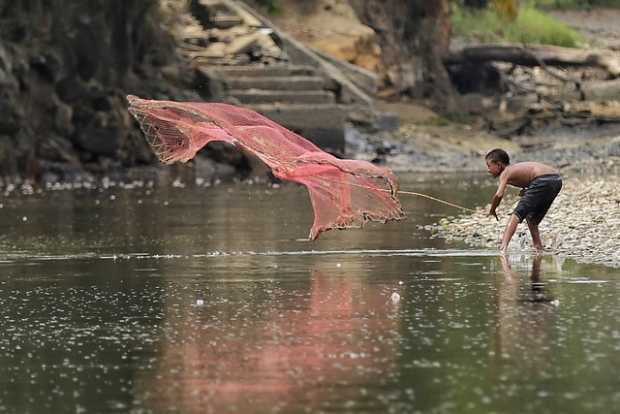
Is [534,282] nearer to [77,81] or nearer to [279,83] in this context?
[77,81]

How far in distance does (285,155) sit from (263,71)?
1082 inches

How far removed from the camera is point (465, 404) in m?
10.2

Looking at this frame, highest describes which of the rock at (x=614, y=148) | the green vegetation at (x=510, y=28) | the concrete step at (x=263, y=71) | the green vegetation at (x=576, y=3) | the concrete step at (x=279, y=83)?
the green vegetation at (x=576, y=3)

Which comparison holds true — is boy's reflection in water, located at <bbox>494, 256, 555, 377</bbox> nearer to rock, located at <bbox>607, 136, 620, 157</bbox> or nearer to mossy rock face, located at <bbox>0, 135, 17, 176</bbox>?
mossy rock face, located at <bbox>0, 135, 17, 176</bbox>

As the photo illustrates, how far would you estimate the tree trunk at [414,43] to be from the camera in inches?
2185

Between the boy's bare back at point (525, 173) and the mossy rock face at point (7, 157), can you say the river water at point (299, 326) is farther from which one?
the mossy rock face at point (7, 157)

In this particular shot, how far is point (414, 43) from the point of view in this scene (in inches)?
2249

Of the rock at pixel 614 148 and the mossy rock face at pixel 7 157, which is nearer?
the mossy rock face at pixel 7 157

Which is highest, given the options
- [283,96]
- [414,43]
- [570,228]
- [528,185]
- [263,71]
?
[414,43]

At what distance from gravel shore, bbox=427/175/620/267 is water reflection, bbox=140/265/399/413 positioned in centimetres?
337

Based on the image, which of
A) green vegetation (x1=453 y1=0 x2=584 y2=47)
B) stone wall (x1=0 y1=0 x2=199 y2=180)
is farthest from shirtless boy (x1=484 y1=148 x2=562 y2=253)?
green vegetation (x1=453 y1=0 x2=584 y2=47)

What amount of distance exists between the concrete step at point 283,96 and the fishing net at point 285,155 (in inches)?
980

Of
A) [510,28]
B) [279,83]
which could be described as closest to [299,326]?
[279,83]

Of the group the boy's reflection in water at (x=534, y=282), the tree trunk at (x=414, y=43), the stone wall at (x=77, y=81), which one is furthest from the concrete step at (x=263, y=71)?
the boy's reflection in water at (x=534, y=282)
